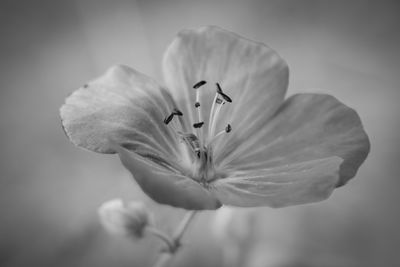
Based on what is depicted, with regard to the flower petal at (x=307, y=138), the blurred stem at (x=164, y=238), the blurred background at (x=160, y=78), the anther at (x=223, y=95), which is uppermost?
the anther at (x=223, y=95)

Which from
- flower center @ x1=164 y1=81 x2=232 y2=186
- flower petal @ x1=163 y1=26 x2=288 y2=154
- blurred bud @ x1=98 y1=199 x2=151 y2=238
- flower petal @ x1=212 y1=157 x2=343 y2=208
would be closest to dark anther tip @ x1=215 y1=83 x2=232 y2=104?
flower center @ x1=164 y1=81 x2=232 y2=186

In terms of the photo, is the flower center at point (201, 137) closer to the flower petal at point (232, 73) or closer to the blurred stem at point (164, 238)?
the flower petal at point (232, 73)

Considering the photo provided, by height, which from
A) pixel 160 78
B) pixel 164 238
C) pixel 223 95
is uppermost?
pixel 223 95

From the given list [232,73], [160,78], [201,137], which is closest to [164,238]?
[201,137]

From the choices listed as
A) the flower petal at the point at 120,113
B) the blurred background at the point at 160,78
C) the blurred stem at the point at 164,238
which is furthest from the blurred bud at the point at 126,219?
the blurred background at the point at 160,78

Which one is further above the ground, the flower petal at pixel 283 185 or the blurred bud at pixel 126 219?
the flower petal at pixel 283 185

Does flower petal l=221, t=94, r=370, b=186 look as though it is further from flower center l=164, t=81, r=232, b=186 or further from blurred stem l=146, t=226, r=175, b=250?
blurred stem l=146, t=226, r=175, b=250

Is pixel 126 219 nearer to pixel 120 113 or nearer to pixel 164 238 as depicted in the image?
pixel 164 238
